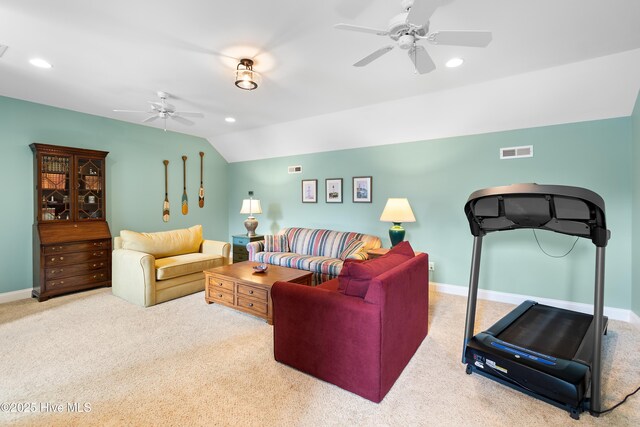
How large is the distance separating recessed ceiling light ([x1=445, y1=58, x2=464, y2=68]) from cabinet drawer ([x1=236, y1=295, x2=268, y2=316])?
9.99ft

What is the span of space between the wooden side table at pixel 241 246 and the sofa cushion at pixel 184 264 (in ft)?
3.67

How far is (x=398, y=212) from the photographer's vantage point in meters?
3.87

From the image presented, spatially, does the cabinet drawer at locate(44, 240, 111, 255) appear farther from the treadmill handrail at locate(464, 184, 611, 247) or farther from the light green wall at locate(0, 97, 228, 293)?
the treadmill handrail at locate(464, 184, 611, 247)

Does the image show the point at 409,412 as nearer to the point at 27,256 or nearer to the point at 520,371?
the point at 520,371

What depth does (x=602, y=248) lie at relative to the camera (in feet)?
5.79

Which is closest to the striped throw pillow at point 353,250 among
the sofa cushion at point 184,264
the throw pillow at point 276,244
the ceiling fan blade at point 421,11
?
the throw pillow at point 276,244

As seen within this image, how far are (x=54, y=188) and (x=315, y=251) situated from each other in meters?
3.80

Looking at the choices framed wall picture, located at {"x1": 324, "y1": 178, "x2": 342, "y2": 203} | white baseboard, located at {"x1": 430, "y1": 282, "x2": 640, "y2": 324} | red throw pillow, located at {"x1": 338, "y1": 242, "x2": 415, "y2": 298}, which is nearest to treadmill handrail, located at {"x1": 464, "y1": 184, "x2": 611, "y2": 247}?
red throw pillow, located at {"x1": 338, "y1": 242, "x2": 415, "y2": 298}

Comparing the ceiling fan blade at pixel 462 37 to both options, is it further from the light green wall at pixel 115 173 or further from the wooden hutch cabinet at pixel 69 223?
the light green wall at pixel 115 173

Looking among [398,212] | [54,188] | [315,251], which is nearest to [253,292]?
[315,251]

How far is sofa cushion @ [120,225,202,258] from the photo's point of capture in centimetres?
402

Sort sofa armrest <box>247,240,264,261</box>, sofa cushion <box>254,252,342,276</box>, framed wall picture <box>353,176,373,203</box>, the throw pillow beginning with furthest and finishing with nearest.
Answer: the throw pillow < sofa armrest <box>247,240,264,261</box> < framed wall picture <box>353,176,373,203</box> < sofa cushion <box>254,252,342,276</box>

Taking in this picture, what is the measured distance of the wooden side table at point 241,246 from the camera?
5.50 m

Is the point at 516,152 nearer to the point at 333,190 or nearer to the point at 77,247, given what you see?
the point at 333,190
